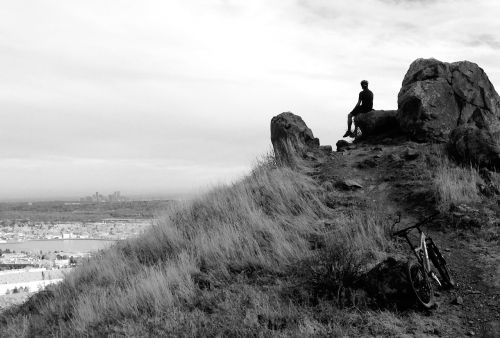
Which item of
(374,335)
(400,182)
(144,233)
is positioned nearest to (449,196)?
(400,182)

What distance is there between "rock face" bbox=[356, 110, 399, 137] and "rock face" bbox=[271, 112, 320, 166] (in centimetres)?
175

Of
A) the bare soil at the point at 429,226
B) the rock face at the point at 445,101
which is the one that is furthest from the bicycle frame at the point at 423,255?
the rock face at the point at 445,101

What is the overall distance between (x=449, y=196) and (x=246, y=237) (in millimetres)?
4401

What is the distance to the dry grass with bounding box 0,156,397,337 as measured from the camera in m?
5.96

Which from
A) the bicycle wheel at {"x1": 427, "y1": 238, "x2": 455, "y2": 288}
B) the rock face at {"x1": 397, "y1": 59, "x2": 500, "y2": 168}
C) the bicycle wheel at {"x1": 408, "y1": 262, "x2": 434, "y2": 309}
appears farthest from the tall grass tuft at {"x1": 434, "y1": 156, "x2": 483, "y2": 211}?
the bicycle wheel at {"x1": 408, "y1": 262, "x2": 434, "y2": 309}

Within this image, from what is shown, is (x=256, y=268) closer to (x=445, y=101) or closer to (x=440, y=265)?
(x=440, y=265)

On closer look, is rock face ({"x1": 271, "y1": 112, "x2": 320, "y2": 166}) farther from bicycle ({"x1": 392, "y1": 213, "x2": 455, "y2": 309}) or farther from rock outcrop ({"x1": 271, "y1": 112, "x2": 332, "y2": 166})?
bicycle ({"x1": 392, "y1": 213, "x2": 455, "y2": 309})

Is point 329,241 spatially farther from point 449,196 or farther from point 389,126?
point 389,126

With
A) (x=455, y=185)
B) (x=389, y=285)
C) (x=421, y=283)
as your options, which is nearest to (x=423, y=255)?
(x=421, y=283)

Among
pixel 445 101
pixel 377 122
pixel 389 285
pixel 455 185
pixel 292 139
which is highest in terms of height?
pixel 445 101

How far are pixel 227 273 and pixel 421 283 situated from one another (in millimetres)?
3058

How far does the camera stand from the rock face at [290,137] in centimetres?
1418

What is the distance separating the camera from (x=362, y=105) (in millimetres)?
16000

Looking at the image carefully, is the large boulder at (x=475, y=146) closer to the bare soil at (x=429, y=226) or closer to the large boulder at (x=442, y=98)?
the bare soil at (x=429, y=226)
